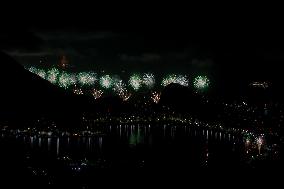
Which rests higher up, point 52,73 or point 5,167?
point 52,73

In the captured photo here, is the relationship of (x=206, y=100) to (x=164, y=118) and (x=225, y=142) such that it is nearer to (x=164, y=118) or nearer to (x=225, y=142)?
(x=164, y=118)

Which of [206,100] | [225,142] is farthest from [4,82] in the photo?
[206,100]

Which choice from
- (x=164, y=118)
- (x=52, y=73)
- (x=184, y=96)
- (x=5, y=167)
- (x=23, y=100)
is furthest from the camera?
(x=184, y=96)

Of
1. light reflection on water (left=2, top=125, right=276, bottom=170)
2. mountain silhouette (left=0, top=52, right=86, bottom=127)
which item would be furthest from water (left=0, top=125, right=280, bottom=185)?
mountain silhouette (left=0, top=52, right=86, bottom=127)

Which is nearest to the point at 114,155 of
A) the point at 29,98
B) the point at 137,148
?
the point at 137,148

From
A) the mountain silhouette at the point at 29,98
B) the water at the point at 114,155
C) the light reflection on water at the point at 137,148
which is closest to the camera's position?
the water at the point at 114,155

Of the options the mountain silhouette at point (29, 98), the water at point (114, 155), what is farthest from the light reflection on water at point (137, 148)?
the mountain silhouette at point (29, 98)

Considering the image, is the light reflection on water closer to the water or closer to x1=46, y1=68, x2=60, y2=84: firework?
the water

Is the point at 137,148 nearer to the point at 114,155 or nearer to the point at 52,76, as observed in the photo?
the point at 114,155

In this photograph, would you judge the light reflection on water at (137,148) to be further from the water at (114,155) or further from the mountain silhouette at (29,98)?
the mountain silhouette at (29,98)
